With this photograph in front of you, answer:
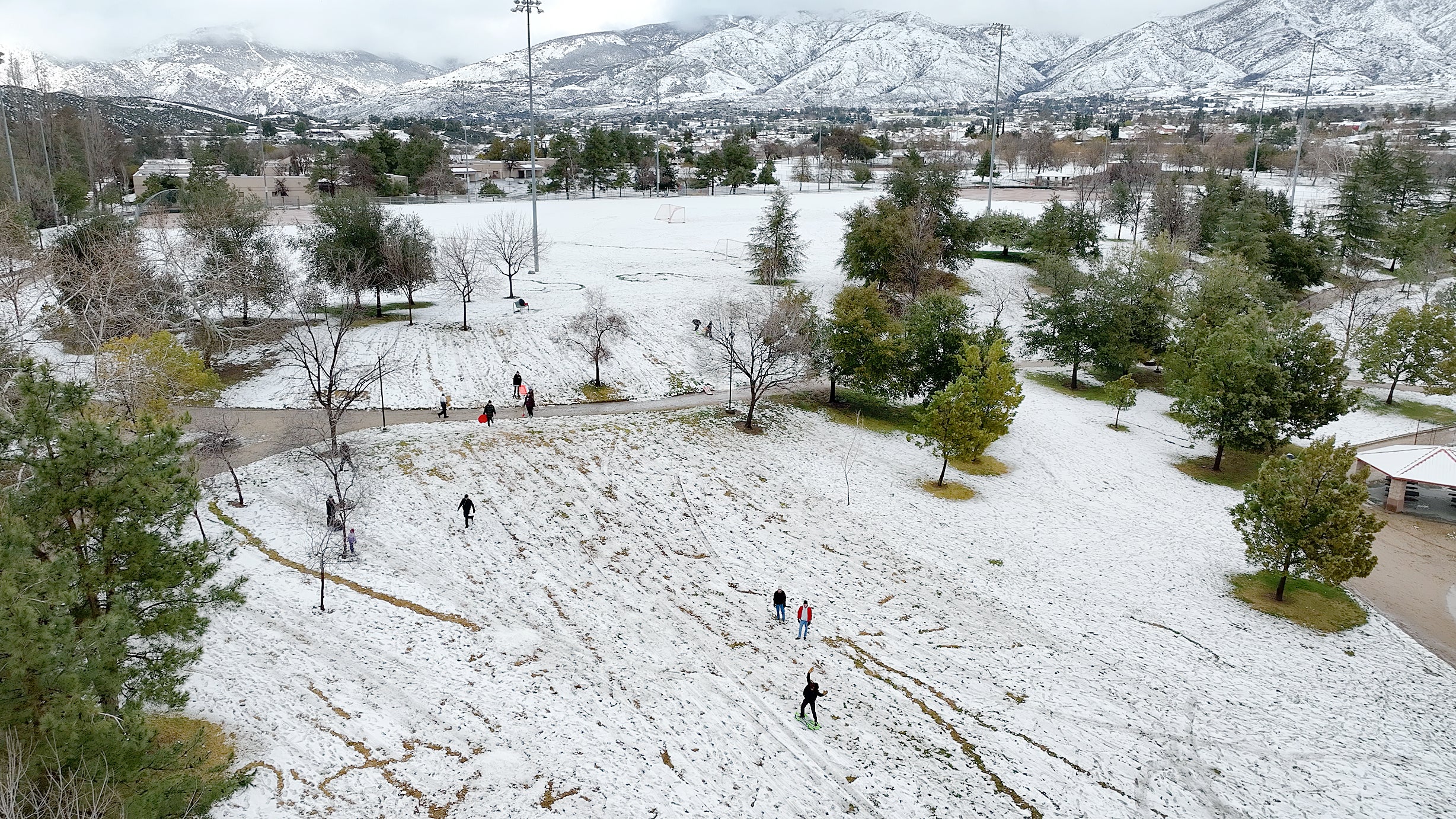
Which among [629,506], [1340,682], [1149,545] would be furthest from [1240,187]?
[629,506]

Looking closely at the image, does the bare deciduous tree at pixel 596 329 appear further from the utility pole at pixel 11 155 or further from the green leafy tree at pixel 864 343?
the utility pole at pixel 11 155

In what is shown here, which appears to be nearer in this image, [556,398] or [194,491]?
[194,491]

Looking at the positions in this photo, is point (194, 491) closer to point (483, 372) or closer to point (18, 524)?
point (18, 524)

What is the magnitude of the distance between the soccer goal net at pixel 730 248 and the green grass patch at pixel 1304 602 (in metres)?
42.8

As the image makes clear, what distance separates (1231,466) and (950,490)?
45.9 feet

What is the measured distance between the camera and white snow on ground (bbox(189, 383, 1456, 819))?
51.5ft

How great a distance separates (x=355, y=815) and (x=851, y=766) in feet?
29.8

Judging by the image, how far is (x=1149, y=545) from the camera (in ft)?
90.0

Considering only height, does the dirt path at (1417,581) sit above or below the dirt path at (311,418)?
below

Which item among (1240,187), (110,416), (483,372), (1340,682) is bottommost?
(1340,682)

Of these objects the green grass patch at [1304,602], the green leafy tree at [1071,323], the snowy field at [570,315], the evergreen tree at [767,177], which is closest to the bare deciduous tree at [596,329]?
the snowy field at [570,315]

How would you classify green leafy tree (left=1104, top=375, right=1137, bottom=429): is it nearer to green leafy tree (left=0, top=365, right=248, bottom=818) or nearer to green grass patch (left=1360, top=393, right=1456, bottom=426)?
green grass patch (left=1360, top=393, right=1456, bottom=426)

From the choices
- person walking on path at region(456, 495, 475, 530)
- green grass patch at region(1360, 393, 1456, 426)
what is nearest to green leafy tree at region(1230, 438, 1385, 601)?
green grass patch at region(1360, 393, 1456, 426)

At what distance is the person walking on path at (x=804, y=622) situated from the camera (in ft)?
66.8
